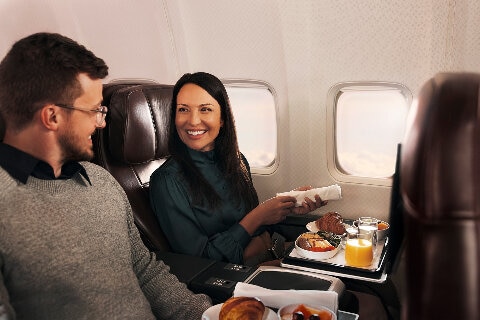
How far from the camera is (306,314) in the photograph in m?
1.45

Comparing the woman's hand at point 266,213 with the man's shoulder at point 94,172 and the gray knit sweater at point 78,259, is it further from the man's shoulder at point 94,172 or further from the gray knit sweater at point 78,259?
the man's shoulder at point 94,172

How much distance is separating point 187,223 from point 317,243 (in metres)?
0.61

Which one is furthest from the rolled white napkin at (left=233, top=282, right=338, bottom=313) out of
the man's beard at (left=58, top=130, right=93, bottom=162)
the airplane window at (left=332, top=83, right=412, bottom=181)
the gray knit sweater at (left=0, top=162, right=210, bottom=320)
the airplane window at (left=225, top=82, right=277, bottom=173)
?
the airplane window at (left=225, top=82, right=277, bottom=173)

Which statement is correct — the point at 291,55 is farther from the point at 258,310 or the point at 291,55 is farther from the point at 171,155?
the point at 258,310

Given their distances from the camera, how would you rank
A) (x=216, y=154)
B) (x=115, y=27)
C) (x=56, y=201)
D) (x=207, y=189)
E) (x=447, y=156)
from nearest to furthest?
(x=447, y=156) → (x=56, y=201) → (x=207, y=189) → (x=216, y=154) → (x=115, y=27)

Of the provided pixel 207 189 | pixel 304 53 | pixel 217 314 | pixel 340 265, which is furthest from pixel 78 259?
pixel 304 53

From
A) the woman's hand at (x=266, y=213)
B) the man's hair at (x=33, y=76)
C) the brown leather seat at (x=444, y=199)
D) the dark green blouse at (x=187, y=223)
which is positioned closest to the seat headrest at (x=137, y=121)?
the dark green blouse at (x=187, y=223)

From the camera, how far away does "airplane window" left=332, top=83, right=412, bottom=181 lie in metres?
2.73

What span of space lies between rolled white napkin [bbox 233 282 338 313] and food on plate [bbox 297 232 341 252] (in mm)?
523

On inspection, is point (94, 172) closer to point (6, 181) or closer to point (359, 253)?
point (6, 181)

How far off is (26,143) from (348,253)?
1.34m

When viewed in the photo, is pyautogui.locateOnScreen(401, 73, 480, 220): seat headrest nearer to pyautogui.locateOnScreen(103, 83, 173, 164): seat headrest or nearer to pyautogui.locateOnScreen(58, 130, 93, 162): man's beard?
pyautogui.locateOnScreen(58, 130, 93, 162): man's beard

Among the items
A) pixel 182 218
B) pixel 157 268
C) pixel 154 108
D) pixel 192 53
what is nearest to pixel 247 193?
pixel 182 218

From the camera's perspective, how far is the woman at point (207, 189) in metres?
2.27
